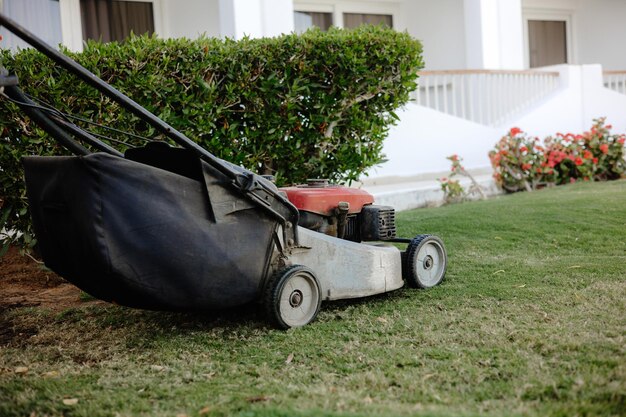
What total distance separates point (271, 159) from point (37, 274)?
7.27ft

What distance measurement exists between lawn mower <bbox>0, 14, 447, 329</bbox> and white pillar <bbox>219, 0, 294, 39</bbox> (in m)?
6.06

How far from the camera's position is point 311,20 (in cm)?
1474

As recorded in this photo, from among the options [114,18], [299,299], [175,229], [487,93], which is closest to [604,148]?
[487,93]

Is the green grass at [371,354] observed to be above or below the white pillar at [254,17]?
Answer: below

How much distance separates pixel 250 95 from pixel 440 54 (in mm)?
10099

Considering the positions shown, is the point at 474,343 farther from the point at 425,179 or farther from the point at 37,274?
the point at 425,179

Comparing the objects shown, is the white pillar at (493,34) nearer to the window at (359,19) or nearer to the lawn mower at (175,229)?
the window at (359,19)

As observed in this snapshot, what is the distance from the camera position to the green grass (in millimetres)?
3131

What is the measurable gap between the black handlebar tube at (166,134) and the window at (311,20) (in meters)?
10.7

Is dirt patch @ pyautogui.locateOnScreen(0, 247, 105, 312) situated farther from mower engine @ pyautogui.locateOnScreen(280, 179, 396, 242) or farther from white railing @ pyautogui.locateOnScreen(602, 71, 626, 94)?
white railing @ pyautogui.locateOnScreen(602, 71, 626, 94)

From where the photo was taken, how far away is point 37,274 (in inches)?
251

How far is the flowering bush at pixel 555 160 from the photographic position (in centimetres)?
1084

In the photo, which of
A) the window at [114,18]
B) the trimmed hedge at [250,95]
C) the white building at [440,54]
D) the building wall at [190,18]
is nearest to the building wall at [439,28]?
the white building at [440,54]

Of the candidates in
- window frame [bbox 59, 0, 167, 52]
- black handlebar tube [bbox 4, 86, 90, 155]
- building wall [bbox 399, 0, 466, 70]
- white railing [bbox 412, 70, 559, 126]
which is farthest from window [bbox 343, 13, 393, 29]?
black handlebar tube [bbox 4, 86, 90, 155]
